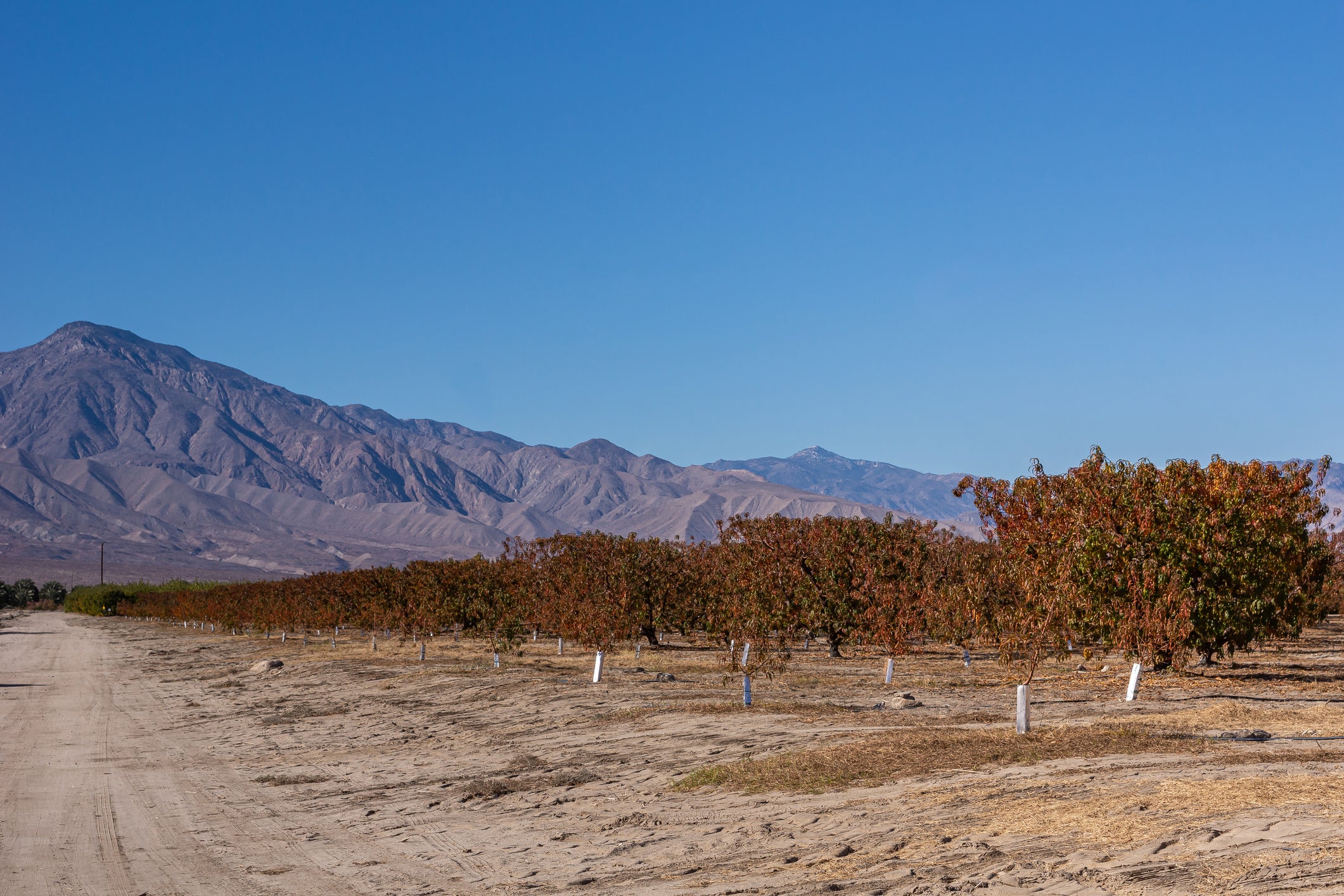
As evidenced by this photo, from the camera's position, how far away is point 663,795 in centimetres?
1228

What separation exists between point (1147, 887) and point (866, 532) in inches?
893

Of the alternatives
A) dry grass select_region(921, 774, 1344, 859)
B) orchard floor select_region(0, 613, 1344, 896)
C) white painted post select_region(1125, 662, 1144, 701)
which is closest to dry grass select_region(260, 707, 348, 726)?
orchard floor select_region(0, 613, 1344, 896)

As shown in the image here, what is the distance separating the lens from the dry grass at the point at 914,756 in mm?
11969

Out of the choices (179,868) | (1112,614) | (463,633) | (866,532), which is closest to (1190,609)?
(1112,614)

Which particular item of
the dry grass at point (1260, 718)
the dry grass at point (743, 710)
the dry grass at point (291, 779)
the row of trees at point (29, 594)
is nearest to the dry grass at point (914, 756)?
the dry grass at point (1260, 718)

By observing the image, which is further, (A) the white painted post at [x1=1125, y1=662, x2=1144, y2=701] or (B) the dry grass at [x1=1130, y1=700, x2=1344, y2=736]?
(A) the white painted post at [x1=1125, y1=662, x2=1144, y2=701]

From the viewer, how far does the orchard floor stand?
877cm

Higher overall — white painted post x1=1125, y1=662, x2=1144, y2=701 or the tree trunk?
white painted post x1=1125, y1=662, x2=1144, y2=701

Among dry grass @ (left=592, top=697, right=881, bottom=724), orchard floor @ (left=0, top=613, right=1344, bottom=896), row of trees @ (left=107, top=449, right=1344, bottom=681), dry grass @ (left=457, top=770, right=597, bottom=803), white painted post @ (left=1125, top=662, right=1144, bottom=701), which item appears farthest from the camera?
row of trees @ (left=107, top=449, right=1344, bottom=681)

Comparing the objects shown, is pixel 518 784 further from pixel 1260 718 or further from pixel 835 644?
pixel 835 644

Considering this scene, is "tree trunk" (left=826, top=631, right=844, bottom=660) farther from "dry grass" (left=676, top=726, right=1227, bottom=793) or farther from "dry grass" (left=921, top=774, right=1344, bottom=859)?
"dry grass" (left=921, top=774, right=1344, bottom=859)

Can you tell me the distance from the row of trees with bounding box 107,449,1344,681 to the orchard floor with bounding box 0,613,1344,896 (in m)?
1.43

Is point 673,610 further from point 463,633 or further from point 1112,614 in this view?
point 1112,614

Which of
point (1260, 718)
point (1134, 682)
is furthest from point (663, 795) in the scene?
point (1134, 682)
